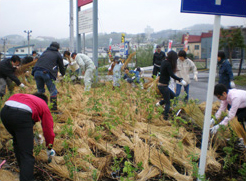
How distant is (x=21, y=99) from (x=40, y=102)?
0.20m

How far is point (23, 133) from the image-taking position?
8.70 ft

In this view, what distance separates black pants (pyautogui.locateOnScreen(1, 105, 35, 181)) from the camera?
259 cm

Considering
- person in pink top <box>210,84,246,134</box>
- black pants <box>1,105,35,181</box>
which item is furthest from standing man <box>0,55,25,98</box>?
person in pink top <box>210,84,246,134</box>

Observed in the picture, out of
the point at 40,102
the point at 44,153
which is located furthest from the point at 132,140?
the point at 40,102

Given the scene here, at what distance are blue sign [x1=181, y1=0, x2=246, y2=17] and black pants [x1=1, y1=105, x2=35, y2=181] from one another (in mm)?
1922

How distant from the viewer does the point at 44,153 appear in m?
3.32

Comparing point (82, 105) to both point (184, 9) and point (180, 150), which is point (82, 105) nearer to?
point (180, 150)

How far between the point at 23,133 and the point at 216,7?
2.32 meters

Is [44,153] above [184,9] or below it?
below

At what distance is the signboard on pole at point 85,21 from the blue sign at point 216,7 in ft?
26.0

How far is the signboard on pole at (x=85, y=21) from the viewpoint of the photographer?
988 cm

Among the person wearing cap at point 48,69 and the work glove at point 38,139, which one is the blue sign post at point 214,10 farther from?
the person wearing cap at point 48,69

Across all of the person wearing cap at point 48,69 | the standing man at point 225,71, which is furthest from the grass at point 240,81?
the person wearing cap at point 48,69

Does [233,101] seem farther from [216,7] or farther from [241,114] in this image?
[216,7]
